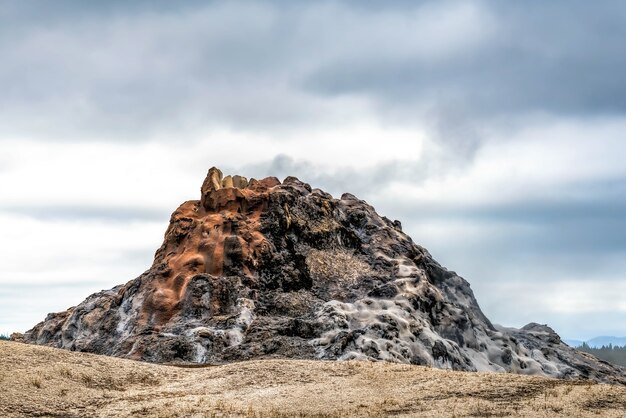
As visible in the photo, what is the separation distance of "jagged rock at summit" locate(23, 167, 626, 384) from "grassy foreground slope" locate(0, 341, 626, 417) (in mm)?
22012

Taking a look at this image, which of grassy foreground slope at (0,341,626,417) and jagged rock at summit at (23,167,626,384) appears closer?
grassy foreground slope at (0,341,626,417)

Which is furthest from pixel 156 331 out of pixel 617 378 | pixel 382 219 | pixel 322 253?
pixel 617 378

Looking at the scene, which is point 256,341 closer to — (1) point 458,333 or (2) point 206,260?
(2) point 206,260

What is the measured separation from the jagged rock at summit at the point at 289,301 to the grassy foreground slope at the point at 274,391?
22012 millimetres

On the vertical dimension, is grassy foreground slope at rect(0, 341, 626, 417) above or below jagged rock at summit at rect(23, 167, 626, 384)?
below

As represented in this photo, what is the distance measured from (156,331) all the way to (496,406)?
48.5 m

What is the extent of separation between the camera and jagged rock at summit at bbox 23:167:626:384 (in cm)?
8288

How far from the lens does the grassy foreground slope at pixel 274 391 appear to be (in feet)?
149

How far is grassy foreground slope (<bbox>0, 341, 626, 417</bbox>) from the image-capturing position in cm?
4528

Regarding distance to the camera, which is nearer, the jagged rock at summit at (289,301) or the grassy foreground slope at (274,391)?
the grassy foreground slope at (274,391)

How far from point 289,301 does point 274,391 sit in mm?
40171

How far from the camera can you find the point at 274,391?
2012 inches

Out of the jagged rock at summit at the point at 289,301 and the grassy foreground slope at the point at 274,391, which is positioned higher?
the jagged rock at summit at the point at 289,301

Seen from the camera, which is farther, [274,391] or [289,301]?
[289,301]
